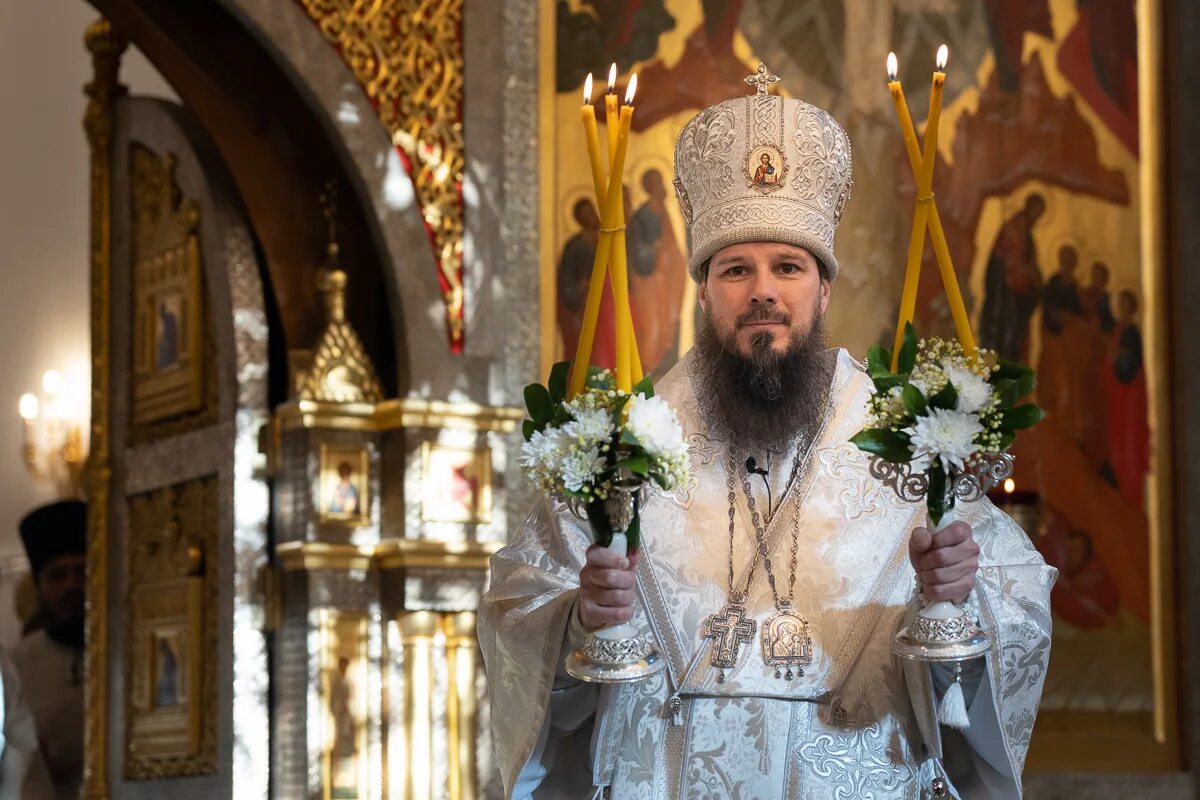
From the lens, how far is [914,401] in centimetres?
330

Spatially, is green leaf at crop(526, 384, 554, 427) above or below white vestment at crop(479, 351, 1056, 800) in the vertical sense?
above

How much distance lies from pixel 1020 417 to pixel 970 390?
124mm

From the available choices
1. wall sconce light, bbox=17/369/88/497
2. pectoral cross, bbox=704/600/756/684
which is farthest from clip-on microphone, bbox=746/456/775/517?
wall sconce light, bbox=17/369/88/497

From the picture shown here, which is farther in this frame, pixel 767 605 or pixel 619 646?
pixel 767 605

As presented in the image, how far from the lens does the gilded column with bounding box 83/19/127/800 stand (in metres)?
7.85

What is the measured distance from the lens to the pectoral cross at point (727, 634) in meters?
3.79

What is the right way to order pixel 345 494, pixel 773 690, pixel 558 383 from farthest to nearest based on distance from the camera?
pixel 345 494 < pixel 773 690 < pixel 558 383

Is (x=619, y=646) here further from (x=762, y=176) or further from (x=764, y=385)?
(x=762, y=176)

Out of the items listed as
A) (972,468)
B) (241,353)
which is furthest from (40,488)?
(972,468)

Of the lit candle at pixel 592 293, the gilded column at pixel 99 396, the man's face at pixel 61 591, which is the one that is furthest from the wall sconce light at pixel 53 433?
the lit candle at pixel 592 293

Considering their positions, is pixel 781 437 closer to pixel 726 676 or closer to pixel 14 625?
pixel 726 676

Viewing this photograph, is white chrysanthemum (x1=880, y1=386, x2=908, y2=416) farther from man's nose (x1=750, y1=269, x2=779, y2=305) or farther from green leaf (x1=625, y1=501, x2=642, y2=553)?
man's nose (x1=750, y1=269, x2=779, y2=305)

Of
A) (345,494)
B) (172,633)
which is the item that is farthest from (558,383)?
(172,633)

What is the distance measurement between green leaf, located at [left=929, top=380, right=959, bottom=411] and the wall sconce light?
9045mm
